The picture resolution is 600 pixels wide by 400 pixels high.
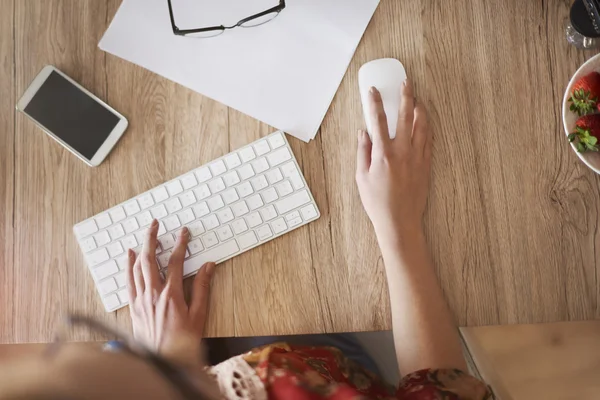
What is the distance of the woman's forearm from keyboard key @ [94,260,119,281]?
391mm

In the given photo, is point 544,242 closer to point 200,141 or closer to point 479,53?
point 479,53

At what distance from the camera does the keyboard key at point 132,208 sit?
0.78m

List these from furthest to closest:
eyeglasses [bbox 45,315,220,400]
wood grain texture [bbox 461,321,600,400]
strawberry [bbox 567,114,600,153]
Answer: wood grain texture [bbox 461,321,600,400] < strawberry [bbox 567,114,600,153] < eyeglasses [bbox 45,315,220,400]

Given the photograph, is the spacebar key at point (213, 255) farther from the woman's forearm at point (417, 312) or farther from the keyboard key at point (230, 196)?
the woman's forearm at point (417, 312)

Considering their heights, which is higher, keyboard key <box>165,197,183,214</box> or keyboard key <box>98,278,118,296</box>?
keyboard key <box>165,197,183,214</box>

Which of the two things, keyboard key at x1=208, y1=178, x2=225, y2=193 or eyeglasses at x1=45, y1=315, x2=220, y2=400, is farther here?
keyboard key at x1=208, y1=178, x2=225, y2=193

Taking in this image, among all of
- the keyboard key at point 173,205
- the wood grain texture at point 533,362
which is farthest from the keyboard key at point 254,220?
the wood grain texture at point 533,362

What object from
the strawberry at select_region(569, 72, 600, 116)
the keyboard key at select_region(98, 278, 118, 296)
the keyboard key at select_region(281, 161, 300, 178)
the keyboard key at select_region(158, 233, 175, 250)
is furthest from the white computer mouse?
the keyboard key at select_region(98, 278, 118, 296)

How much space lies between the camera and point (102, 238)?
A: 0.78m

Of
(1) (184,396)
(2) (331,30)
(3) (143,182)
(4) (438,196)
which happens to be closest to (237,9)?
(2) (331,30)

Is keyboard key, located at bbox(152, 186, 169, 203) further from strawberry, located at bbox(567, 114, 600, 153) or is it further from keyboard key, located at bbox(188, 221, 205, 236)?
strawberry, located at bbox(567, 114, 600, 153)

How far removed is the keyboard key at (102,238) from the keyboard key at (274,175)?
0.81 ft

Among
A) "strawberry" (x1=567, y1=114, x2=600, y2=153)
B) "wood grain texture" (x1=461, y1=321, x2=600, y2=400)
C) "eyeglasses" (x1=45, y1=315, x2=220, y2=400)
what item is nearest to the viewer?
"eyeglasses" (x1=45, y1=315, x2=220, y2=400)

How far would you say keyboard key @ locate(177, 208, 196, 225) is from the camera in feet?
2.55
